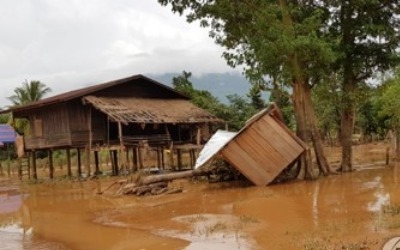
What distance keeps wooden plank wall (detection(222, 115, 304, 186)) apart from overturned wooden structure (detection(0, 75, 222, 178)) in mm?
8158

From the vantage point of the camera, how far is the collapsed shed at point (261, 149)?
1750 cm

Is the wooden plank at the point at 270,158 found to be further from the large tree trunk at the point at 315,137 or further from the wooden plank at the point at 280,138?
the large tree trunk at the point at 315,137

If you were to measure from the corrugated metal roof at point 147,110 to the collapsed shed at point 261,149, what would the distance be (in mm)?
7952

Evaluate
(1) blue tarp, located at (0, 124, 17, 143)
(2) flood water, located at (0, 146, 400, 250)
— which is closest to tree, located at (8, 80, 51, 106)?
(1) blue tarp, located at (0, 124, 17, 143)

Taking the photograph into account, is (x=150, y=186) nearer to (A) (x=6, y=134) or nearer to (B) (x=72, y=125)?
(B) (x=72, y=125)

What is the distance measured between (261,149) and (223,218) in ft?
20.3

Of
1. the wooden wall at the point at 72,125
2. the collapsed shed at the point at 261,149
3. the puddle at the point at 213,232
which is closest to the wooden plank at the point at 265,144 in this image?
the collapsed shed at the point at 261,149

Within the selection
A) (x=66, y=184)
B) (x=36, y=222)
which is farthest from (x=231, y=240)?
(x=66, y=184)

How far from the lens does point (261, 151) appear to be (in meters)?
17.7

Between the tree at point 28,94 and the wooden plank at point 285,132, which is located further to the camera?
the tree at point 28,94

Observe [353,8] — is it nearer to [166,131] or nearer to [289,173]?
[289,173]

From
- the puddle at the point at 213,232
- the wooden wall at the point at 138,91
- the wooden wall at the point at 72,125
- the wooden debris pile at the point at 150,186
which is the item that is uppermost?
the wooden wall at the point at 138,91

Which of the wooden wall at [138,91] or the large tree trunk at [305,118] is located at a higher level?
the wooden wall at [138,91]

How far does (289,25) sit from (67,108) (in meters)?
13.7
